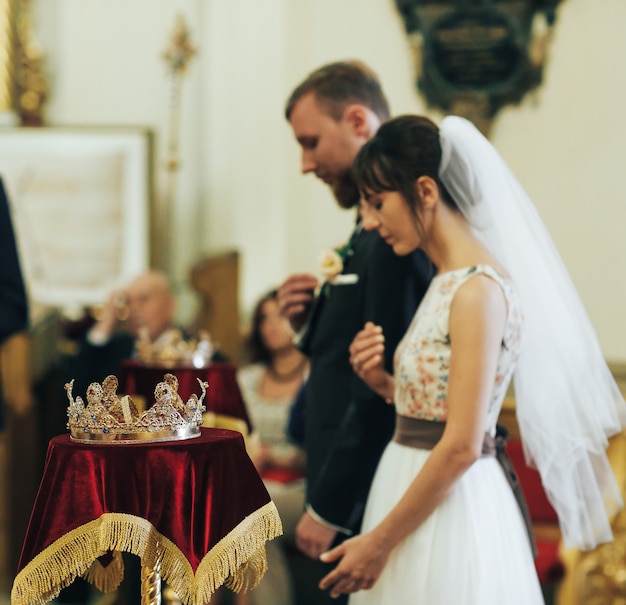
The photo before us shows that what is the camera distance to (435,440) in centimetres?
243

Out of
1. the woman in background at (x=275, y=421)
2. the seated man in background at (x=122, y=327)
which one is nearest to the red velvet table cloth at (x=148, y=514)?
the woman in background at (x=275, y=421)

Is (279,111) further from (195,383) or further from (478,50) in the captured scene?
(195,383)

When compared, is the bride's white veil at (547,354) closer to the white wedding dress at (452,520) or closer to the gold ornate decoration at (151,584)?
the white wedding dress at (452,520)

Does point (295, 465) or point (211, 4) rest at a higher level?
point (211, 4)

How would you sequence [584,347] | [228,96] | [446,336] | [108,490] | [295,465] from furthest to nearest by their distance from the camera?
[228,96] → [295,465] → [584,347] → [446,336] → [108,490]

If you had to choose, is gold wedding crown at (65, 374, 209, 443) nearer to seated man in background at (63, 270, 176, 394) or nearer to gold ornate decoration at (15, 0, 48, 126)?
seated man in background at (63, 270, 176, 394)

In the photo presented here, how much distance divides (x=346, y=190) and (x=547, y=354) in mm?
708

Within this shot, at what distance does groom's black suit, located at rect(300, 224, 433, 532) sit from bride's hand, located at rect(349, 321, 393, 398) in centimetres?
11

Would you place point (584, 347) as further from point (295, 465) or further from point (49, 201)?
point (49, 201)

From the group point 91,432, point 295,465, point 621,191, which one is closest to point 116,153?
point 295,465

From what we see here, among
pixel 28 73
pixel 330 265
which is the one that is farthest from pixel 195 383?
pixel 28 73

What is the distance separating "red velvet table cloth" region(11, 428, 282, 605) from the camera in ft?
6.40

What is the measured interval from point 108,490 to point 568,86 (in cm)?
429

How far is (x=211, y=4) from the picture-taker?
21.3 feet
